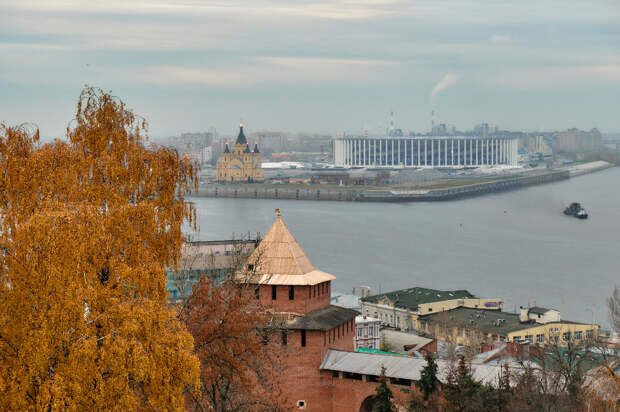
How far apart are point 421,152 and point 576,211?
127 feet

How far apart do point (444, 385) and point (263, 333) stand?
155 centimetres

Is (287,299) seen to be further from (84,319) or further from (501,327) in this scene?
(501,327)

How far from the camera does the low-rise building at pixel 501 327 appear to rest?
634 inches

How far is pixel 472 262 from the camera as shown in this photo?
26047mm

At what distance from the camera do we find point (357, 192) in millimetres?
54875

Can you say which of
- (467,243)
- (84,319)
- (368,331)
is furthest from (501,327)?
(84,319)

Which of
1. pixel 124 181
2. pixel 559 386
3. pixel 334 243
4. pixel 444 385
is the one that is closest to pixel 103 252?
pixel 124 181

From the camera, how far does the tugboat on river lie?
40562mm

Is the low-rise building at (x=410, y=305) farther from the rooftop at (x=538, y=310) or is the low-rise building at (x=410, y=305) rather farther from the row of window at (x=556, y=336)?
the row of window at (x=556, y=336)

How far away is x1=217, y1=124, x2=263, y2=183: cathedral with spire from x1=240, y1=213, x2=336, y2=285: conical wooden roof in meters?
58.0

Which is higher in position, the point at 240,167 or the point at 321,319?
the point at 240,167

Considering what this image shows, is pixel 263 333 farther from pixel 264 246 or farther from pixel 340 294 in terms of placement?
pixel 340 294

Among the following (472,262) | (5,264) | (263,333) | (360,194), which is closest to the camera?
(5,264)

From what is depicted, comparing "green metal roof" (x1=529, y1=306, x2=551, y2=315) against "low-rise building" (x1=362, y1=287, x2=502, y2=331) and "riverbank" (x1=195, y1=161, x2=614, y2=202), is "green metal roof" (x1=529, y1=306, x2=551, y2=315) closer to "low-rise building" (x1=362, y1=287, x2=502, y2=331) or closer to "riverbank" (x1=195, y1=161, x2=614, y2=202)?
"low-rise building" (x1=362, y1=287, x2=502, y2=331)
